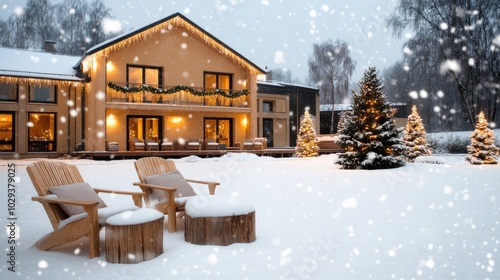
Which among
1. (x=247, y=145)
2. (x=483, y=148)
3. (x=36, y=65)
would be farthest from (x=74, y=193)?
(x=36, y=65)

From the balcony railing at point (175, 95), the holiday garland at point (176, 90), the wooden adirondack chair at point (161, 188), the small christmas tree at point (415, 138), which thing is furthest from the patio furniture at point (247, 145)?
the wooden adirondack chair at point (161, 188)

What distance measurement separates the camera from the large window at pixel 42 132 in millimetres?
19172

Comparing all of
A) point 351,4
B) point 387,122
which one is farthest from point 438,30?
point 351,4

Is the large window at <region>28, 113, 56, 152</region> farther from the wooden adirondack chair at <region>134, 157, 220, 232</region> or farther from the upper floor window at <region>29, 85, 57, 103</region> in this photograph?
the wooden adirondack chair at <region>134, 157, 220, 232</region>

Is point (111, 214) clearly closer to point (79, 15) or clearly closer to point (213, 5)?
point (213, 5)

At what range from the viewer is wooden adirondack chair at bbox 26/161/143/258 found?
165 inches

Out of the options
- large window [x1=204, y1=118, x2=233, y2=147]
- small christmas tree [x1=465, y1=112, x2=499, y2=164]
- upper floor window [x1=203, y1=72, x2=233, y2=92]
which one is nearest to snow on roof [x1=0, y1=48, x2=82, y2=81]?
upper floor window [x1=203, y1=72, x2=233, y2=92]

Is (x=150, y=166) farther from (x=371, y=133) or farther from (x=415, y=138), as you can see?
(x=415, y=138)

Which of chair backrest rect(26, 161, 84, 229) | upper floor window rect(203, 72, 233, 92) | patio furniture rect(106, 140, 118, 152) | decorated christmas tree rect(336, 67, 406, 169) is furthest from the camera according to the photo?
upper floor window rect(203, 72, 233, 92)

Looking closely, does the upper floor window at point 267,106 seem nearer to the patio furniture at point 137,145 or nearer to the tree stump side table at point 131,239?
the patio furniture at point 137,145

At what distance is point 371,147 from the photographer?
13.1 metres

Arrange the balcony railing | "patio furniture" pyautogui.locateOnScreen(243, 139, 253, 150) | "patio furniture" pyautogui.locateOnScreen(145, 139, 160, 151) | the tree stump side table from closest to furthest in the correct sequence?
the tree stump side table, "patio furniture" pyautogui.locateOnScreen(145, 139, 160, 151), the balcony railing, "patio furniture" pyautogui.locateOnScreen(243, 139, 253, 150)

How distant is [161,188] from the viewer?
5.24m

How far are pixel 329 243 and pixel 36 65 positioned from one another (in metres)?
19.1
